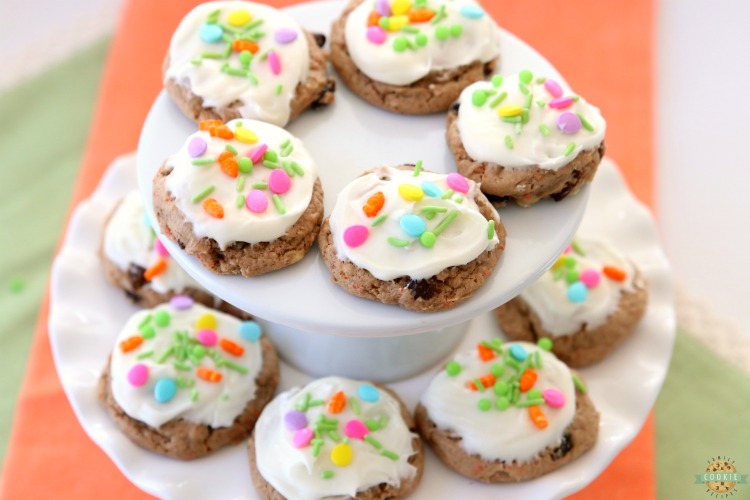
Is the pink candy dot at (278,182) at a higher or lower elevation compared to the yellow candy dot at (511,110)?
lower

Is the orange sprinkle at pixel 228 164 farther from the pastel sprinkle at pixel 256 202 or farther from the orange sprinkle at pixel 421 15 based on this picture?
the orange sprinkle at pixel 421 15

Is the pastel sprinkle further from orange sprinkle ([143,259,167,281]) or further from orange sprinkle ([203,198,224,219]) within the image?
orange sprinkle ([143,259,167,281])

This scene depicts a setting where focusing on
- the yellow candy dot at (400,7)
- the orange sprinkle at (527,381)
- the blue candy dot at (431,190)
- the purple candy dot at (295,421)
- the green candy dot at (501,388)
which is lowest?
the purple candy dot at (295,421)

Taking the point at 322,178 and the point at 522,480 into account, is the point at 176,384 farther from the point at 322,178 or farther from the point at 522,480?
the point at 522,480

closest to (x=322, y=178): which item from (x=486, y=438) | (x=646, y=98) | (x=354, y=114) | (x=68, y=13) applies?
(x=354, y=114)

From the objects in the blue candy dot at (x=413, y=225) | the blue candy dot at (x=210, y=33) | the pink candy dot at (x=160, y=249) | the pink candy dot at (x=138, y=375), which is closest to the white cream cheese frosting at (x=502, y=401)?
the blue candy dot at (x=413, y=225)

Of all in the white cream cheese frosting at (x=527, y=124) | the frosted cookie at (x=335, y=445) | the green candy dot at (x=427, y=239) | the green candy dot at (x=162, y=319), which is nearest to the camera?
the green candy dot at (x=427, y=239)
